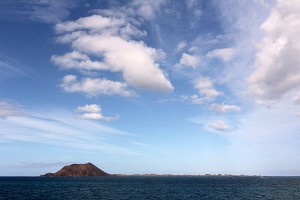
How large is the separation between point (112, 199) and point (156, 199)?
1376 centimetres

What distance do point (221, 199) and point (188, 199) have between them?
1015cm

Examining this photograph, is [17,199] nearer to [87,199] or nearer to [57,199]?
[57,199]

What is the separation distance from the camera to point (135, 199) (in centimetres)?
9181

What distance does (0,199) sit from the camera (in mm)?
90125

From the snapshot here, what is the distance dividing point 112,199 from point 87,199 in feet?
24.9

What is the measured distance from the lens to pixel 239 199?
3612 inches

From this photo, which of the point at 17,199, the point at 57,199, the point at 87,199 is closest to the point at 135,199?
the point at 87,199

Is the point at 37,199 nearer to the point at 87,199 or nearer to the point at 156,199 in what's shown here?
the point at 87,199

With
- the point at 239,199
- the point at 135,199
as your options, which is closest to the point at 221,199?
the point at 239,199

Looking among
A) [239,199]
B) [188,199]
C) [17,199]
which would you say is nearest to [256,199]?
[239,199]

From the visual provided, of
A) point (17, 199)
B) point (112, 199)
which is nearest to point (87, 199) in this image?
point (112, 199)

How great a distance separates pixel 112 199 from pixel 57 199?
16661 mm

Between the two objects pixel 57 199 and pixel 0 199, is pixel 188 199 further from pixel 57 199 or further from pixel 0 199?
pixel 0 199

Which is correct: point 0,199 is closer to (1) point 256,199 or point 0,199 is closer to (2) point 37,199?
(2) point 37,199
